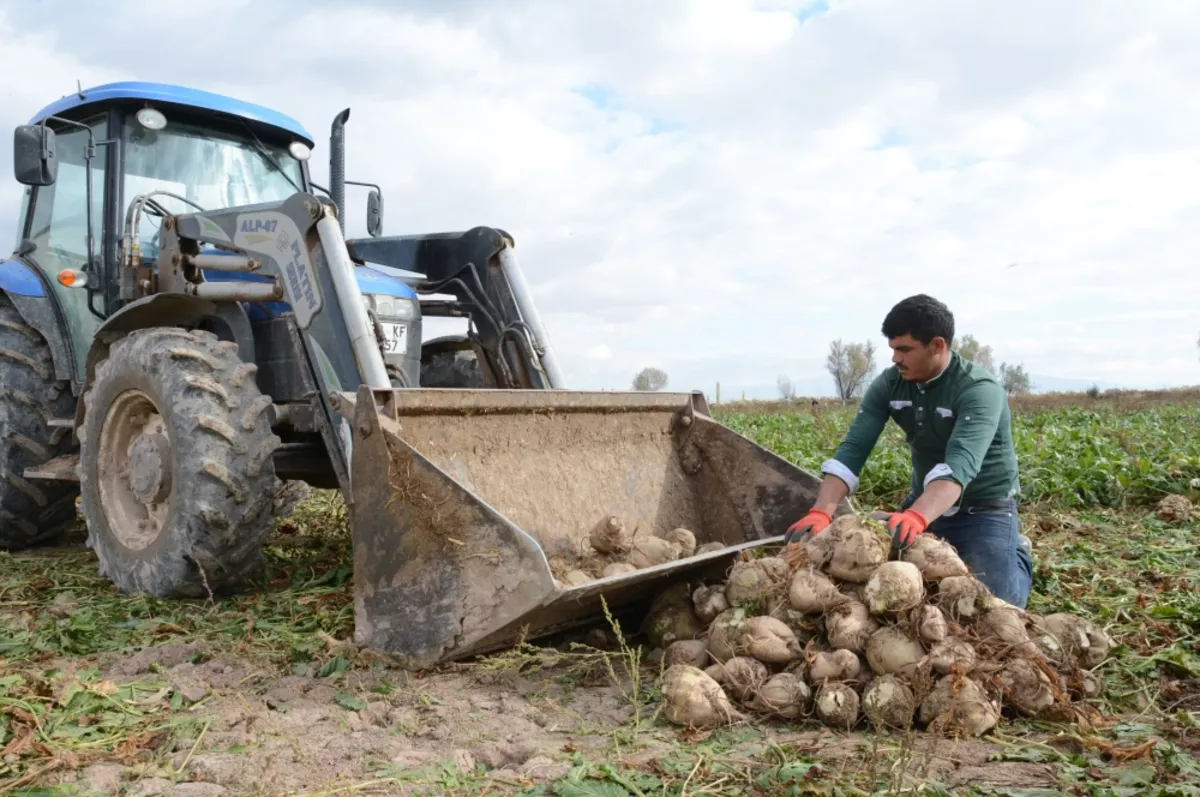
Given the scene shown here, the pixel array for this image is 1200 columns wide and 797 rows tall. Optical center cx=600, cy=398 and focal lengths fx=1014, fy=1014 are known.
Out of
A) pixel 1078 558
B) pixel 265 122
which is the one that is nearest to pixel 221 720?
pixel 265 122

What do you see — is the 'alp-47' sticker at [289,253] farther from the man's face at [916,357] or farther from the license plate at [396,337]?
the man's face at [916,357]

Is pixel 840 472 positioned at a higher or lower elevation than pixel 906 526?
Answer: higher

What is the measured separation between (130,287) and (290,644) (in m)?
2.73

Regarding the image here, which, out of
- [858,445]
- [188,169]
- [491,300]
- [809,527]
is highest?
[188,169]

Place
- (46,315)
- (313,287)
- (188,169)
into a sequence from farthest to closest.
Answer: (46,315) → (188,169) → (313,287)

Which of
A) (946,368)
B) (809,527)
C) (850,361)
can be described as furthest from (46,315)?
(850,361)

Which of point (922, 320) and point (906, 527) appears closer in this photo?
point (906, 527)

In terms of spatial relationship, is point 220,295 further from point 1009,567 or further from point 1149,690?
point 1149,690

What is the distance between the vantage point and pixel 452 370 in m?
6.21

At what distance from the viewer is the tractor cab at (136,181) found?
5.59 metres

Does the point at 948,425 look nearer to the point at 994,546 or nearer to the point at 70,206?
the point at 994,546

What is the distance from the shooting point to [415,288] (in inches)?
239

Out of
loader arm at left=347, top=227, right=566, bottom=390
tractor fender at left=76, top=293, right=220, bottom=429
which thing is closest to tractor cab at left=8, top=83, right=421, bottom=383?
tractor fender at left=76, top=293, right=220, bottom=429

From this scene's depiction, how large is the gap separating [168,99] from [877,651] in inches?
192
